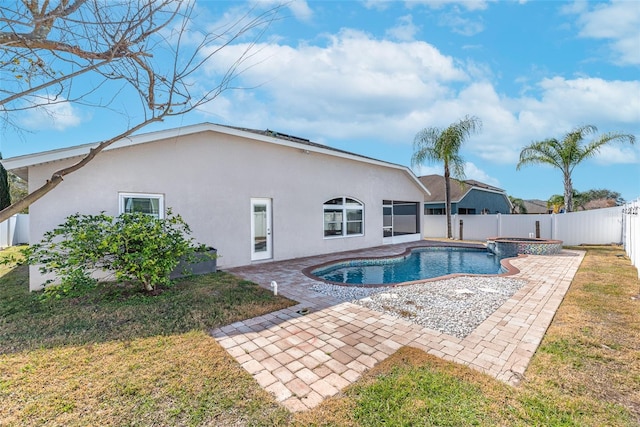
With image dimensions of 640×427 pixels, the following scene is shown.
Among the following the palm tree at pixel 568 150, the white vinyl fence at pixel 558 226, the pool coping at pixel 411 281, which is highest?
the palm tree at pixel 568 150

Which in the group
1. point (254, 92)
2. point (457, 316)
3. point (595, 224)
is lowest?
point (457, 316)

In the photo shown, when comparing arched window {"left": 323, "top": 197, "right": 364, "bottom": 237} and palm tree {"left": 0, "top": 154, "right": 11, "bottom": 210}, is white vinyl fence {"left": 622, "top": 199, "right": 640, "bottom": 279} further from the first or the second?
palm tree {"left": 0, "top": 154, "right": 11, "bottom": 210}

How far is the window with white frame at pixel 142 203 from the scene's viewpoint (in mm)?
7785

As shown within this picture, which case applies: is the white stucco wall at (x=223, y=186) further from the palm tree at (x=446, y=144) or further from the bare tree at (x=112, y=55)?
the palm tree at (x=446, y=144)

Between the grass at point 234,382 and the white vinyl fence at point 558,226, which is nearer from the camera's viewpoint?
the grass at point 234,382

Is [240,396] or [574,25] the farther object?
[574,25]

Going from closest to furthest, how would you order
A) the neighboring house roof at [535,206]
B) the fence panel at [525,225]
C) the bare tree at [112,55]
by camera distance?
the bare tree at [112,55] → the fence panel at [525,225] → the neighboring house roof at [535,206]

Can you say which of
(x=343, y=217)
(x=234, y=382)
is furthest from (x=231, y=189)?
(x=234, y=382)

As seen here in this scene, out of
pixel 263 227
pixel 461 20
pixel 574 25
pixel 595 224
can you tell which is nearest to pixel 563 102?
pixel 574 25

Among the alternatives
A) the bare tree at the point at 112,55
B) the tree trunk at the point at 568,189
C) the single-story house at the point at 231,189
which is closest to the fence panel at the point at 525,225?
the tree trunk at the point at 568,189

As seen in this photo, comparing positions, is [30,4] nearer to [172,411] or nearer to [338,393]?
[172,411]

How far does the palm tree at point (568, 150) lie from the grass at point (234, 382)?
14927mm

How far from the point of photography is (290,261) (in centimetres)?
1105

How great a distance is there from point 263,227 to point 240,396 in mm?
8104
